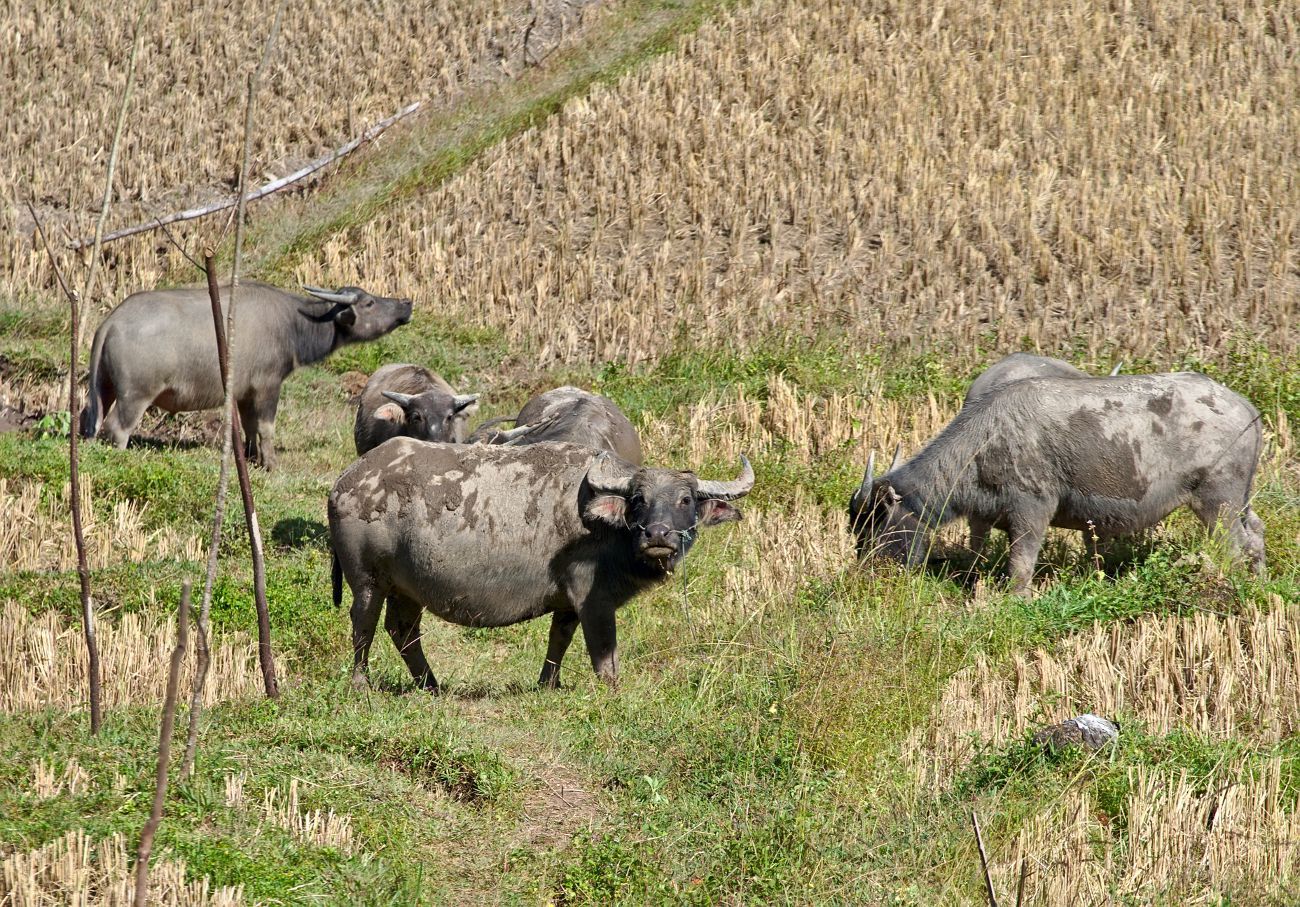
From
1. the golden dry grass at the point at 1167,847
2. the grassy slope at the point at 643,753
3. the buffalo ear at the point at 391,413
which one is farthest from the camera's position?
the buffalo ear at the point at 391,413

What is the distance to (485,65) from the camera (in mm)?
20688

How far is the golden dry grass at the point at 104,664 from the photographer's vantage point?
7082 millimetres

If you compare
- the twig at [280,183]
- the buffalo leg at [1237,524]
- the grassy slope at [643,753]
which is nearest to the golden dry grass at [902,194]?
the twig at [280,183]

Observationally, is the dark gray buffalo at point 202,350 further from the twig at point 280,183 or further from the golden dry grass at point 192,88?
the golden dry grass at point 192,88

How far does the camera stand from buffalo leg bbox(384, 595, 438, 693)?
774 cm

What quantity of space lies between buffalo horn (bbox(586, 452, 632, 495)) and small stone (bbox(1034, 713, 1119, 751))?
2.38 metres

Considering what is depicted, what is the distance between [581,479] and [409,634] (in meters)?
1.30

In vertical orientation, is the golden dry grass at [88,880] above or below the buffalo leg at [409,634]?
above

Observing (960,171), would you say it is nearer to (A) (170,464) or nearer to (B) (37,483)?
(A) (170,464)

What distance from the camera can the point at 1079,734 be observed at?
6.28 metres

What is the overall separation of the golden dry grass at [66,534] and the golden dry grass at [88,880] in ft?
16.1

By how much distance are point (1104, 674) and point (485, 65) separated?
15840 millimetres

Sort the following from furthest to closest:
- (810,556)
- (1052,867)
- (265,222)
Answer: (265,222) < (810,556) < (1052,867)

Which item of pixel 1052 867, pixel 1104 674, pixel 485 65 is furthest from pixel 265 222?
pixel 1052 867
